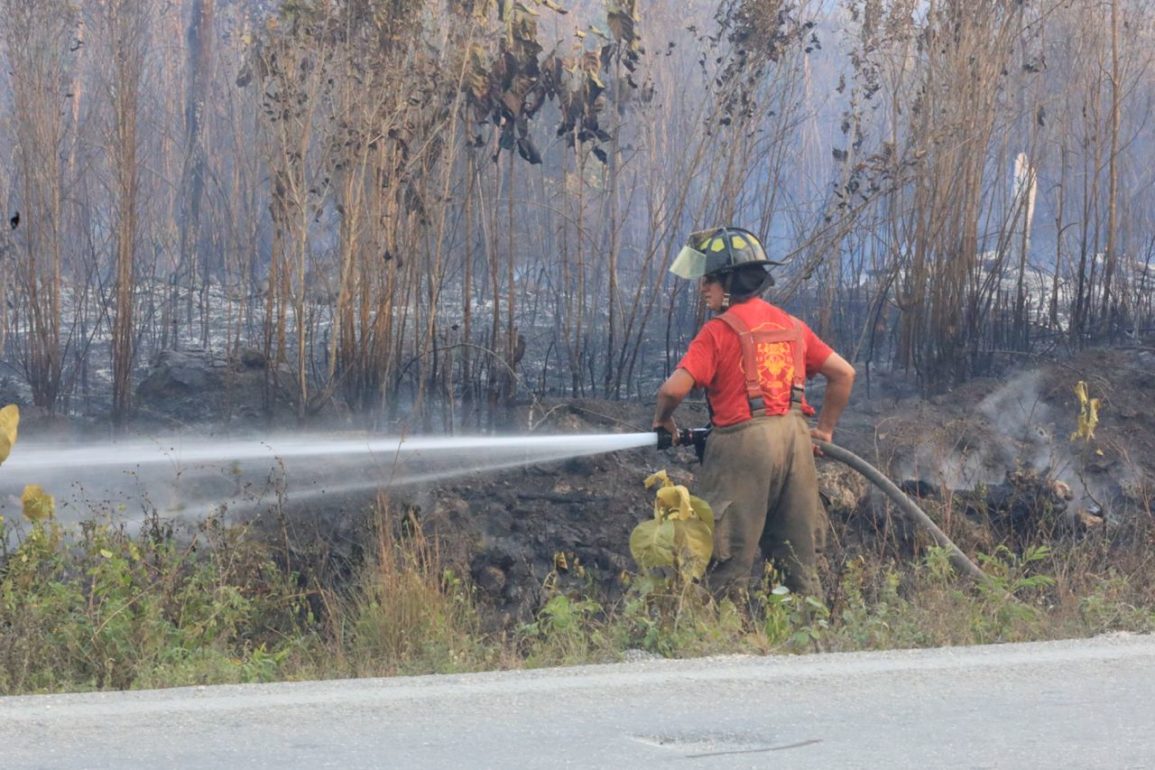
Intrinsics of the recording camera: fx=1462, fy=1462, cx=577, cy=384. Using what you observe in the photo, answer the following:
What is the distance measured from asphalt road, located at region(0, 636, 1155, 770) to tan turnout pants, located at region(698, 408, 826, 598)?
102 centimetres

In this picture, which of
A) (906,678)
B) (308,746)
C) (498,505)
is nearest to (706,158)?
(498,505)

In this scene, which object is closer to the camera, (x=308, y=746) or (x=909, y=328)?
(x=308, y=746)

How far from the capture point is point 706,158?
31.8 feet

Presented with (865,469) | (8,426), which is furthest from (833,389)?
(8,426)

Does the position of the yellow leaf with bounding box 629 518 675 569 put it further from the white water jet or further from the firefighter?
the white water jet

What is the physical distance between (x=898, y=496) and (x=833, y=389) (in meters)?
0.49

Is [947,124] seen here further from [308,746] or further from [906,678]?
[308,746]

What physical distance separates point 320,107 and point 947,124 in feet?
12.3

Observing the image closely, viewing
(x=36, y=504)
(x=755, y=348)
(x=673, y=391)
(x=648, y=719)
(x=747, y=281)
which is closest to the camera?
(x=648, y=719)

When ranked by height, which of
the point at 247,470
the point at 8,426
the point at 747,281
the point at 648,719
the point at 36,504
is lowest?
the point at 648,719

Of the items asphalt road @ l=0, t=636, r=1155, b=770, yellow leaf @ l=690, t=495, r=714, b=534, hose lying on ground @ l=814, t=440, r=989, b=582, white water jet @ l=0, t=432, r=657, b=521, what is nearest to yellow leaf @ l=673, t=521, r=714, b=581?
yellow leaf @ l=690, t=495, r=714, b=534

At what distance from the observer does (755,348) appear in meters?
5.32

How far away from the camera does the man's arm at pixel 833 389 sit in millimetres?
5570

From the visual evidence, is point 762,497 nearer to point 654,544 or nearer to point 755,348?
point 654,544
